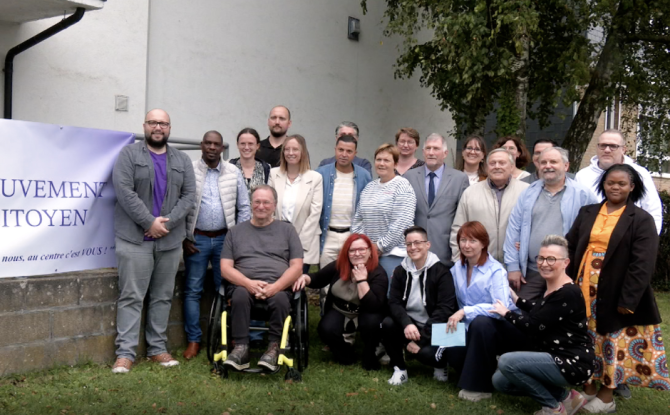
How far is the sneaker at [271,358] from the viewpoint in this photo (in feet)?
16.7

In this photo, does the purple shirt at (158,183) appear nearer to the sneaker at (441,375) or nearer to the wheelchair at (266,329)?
the wheelchair at (266,329)

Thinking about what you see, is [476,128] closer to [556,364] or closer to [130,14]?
[130,14]

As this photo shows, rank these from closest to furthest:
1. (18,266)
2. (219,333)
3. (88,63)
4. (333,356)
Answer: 1. (18,266)
2. (219,333)
3. (333,356)
4. (88,63)

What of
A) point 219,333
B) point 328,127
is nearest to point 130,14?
point 328,127

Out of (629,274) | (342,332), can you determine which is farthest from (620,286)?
(342,332)

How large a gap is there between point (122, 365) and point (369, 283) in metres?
2.03

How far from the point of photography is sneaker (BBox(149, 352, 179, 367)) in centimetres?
548

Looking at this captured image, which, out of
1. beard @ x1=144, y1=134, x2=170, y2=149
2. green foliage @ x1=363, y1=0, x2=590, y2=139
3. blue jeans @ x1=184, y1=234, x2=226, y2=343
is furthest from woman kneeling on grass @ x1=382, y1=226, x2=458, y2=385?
green foliage @ x1=363, y1=0, x2=590, y2=139

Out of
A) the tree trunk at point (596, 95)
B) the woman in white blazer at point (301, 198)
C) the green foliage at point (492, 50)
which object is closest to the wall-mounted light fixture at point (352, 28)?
the green foliage at point (492, 50)

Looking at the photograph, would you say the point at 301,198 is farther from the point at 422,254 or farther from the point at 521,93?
the point at 521,93

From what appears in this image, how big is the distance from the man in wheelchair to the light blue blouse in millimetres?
1303

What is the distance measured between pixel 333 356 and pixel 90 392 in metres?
2.14

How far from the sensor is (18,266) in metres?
5.02

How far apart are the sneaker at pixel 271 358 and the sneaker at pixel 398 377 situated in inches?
36.2
